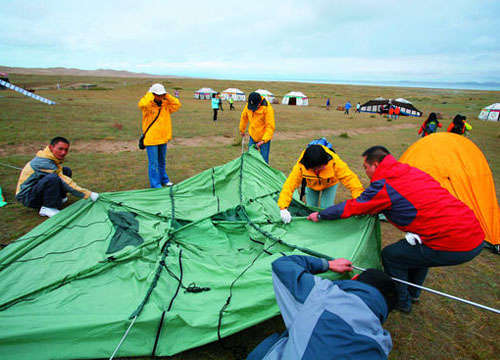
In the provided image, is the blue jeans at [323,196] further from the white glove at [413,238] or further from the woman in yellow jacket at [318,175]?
the white glove at [413,238]

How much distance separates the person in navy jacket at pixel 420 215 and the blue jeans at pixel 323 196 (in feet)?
4.50

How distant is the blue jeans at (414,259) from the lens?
2.31m

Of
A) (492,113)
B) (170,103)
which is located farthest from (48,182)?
(492,113)

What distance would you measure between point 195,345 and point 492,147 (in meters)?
16.0

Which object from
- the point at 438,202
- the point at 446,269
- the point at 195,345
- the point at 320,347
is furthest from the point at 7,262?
the point at 446,269

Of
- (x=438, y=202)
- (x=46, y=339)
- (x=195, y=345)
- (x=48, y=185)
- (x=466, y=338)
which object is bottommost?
(x=466, y=338)

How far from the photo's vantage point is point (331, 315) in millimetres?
1324

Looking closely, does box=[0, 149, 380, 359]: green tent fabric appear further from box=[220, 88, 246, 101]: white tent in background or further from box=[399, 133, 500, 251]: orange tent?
box=[220, 88, 246, 101]: white tent in background

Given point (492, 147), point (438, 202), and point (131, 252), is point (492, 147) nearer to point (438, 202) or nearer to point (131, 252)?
point (438, 202)

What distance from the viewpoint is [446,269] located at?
11.8 feet

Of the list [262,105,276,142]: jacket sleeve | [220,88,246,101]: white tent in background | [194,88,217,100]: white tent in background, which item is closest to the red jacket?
[262,105,276,142]: jacket sleeve

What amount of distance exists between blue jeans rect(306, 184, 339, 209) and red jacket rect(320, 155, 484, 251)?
148cm

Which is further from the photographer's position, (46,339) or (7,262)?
(7,262)

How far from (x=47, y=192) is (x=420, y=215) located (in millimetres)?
4844
